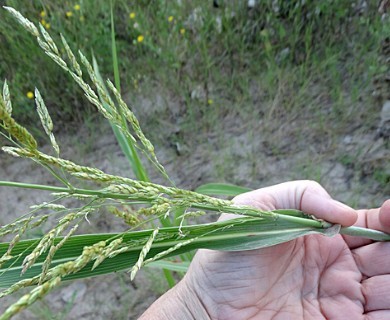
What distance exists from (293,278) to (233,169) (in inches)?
33.3

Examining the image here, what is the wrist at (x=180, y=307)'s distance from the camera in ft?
3.74

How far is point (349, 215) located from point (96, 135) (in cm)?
168

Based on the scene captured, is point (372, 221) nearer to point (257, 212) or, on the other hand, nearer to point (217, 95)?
point (257, 212)

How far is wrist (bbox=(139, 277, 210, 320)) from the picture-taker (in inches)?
44.9

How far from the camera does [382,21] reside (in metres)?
1.90

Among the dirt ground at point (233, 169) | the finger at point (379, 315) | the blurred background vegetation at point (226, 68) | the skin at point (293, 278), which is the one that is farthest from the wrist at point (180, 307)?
the blurred background vegetation at point (226, 68)

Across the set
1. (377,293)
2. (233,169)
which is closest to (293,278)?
(377,293)

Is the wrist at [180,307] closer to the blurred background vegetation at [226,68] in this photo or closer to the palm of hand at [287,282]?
the palm of hand at [287,282]

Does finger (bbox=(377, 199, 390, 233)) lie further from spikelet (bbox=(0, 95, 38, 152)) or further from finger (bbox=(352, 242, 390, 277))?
spikelet (bbox=(0, 95, 38, 152))

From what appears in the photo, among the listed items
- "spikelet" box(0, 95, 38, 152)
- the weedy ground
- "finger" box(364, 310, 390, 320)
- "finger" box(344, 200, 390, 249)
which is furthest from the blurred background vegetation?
"spikelet" box(0, 95, 38, 152)

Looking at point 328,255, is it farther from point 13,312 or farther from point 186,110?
point 186,110

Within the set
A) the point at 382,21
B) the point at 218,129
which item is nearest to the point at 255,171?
the point at 218,129

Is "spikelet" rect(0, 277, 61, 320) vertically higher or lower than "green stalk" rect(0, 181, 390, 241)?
lower

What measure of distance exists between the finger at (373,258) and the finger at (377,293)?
0.08 feet
